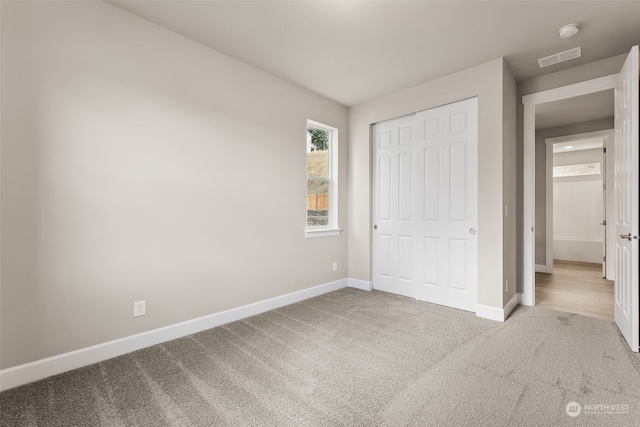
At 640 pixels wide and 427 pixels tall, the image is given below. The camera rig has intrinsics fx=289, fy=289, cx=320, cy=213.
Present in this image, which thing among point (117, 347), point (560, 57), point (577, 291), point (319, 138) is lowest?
point (577, 291)

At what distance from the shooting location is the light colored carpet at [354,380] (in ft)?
5.32

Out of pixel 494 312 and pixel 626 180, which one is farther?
pixel 494 312

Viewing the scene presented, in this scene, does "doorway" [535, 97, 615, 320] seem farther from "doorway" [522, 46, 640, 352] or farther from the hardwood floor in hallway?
"doorway" [522, 46, 640, 352]

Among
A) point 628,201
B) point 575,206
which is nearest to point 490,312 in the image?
point 628,201

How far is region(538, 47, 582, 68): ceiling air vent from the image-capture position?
2.96 meters

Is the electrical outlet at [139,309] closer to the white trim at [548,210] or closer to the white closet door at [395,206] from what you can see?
the white closet door at [395,206]

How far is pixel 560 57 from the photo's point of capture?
3.06m

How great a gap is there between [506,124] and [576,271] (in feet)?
14.3

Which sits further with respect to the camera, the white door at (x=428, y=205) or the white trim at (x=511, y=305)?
the white door at (x=428, y=205)

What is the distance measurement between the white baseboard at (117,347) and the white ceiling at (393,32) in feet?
8.82

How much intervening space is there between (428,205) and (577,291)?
272 cm

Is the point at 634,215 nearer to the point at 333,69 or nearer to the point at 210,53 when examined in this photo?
the point at 333,69

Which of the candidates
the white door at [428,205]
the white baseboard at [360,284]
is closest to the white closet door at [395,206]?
the white door at [428,205]

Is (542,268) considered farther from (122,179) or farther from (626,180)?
(122,179)
